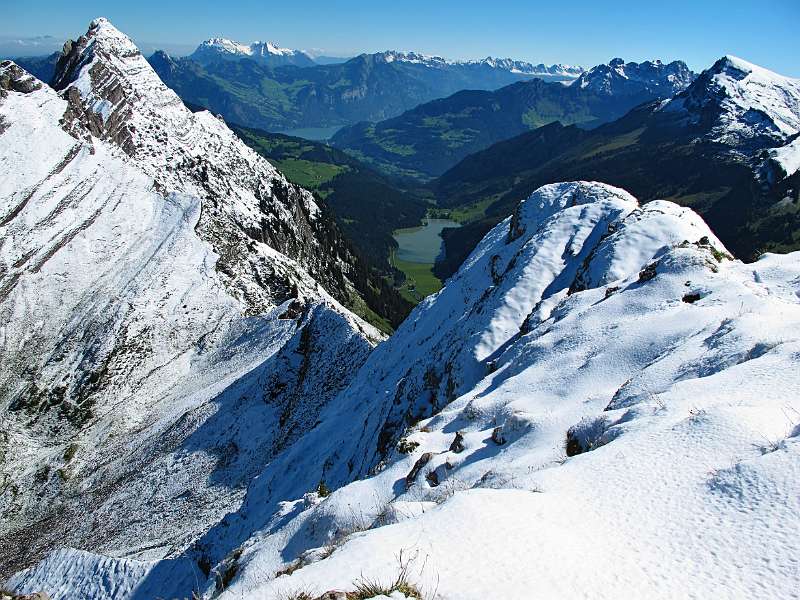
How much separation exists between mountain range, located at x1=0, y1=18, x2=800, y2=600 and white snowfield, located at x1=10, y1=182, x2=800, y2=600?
0.08 meters

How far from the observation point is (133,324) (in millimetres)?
73562

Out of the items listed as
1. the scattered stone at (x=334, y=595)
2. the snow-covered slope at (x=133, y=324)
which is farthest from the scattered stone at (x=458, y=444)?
the snow-covered slope at (x=133, y=324)

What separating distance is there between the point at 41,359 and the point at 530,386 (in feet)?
246

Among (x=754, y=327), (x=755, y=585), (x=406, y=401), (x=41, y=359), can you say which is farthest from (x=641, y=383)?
(x=41, y=359)

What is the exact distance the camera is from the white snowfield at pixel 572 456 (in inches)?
356

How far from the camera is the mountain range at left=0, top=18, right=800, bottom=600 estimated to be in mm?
9828

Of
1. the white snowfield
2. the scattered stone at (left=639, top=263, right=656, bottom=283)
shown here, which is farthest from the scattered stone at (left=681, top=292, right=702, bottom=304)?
the scattered stone at (left=639, top=263, right=656, bottom=283)

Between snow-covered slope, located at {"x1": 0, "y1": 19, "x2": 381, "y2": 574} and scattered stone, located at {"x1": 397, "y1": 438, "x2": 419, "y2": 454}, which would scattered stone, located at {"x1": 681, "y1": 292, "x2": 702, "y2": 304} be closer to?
scattered stone, located at {"x1": 397, "y1": 438, "x2": 419, "y2": 454}

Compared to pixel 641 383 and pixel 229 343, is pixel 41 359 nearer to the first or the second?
pixel 229 343

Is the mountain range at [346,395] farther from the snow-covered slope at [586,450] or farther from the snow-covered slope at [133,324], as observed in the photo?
the snow-covered slope at [133,324]

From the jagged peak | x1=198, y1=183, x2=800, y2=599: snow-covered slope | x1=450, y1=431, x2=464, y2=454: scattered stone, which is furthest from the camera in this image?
the jagged peak

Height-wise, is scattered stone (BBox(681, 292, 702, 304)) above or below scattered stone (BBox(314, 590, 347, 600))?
above

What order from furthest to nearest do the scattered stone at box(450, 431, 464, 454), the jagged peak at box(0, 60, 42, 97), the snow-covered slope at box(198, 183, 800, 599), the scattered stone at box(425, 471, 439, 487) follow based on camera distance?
the jagged peak at box(0, 60, 42, 97)
the scattered stone at box(450, 431, 464, 454)
the scattered stone at box(425, 471, 439, 487)
the snow-covered slope at box(198, 183, 800, 599)

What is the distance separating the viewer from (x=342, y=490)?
68.3 feet
